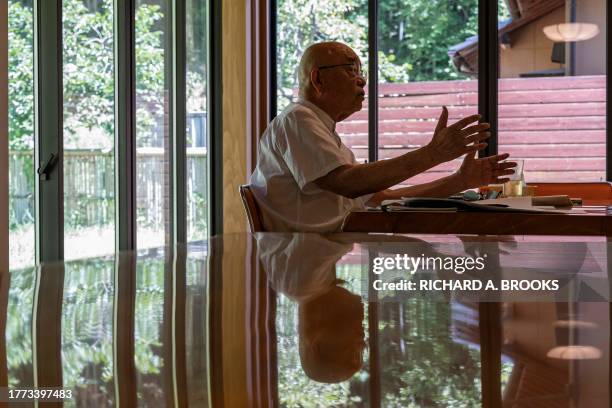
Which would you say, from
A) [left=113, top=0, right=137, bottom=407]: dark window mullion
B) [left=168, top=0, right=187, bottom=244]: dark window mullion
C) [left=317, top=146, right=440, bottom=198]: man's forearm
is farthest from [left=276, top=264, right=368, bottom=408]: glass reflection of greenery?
[left=168, top=0, right=187, bottom=244]: dark window mullion

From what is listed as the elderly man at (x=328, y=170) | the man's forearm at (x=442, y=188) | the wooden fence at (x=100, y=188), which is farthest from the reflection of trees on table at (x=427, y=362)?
the wooden fence at (x=100, y=188)

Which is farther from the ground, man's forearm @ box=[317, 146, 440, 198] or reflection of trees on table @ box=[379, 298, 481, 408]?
man's forearm @ box=[317, 146, 440, 198]

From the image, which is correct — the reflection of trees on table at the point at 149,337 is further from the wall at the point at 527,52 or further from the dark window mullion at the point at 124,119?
the wall at the point at 527,52

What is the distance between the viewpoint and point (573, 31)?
5902 millimetres

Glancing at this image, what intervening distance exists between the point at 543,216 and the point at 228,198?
4.51 meters

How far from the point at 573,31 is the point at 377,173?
433 centimetres

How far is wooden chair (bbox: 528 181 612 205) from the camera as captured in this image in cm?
337

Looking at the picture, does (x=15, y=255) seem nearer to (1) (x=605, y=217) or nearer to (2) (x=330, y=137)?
(2) (x=330, y=137)

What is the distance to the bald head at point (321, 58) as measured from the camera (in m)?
2.54

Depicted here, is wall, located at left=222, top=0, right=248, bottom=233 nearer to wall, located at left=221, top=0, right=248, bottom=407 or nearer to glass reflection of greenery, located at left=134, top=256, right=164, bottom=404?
wall, located at left=221, top=0, right=248, bottom=407

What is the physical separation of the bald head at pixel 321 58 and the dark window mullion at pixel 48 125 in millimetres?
1780

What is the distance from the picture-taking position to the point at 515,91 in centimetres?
607

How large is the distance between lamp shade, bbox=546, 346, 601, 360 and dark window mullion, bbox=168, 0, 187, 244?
4966mm

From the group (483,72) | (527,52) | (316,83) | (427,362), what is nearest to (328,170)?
(316,83)
